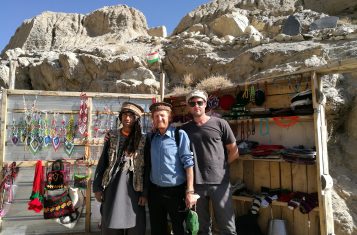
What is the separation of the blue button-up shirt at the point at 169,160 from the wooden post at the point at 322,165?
5.10 ft

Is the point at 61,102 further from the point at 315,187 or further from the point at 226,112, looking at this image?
the point at 315,187

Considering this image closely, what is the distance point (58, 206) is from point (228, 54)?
458 inches

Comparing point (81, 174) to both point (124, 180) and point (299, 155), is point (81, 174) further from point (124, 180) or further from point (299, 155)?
point (299, 155)

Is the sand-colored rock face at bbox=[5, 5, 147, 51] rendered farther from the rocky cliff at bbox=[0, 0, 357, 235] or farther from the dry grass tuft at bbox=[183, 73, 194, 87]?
the dry grass tuft at bbox=[183, 73, 194, 87]

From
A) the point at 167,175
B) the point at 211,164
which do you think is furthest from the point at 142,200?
the point at 211,164

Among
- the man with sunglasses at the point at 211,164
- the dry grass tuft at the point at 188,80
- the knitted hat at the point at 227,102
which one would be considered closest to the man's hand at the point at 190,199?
the man with sunglasses at the point at 211,164

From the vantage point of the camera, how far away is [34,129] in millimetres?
4469

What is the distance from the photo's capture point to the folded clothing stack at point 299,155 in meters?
3.66

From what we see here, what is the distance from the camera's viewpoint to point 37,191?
13.7 feet

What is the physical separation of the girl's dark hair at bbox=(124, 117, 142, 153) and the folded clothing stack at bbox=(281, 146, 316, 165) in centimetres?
195

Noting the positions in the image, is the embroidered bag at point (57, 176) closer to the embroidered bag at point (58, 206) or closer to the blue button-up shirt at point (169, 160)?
the embroidered bag at point (58, 206)

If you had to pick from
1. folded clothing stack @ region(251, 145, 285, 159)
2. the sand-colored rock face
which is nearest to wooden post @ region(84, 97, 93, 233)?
folded clothing stack @ region(251, 145, 285, 159)

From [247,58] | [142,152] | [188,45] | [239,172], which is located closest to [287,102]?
[239,172]

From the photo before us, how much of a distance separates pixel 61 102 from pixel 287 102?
10.9ft
